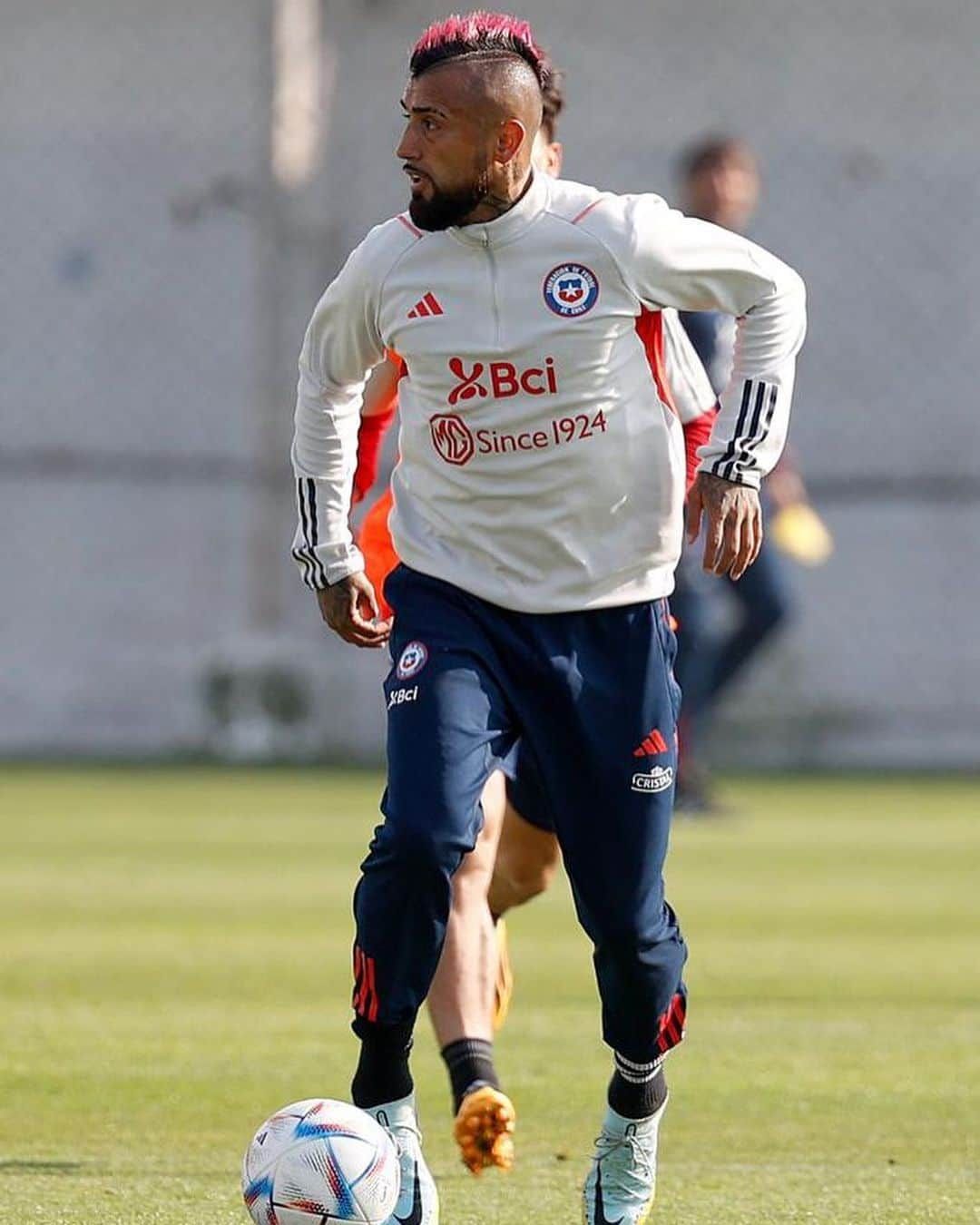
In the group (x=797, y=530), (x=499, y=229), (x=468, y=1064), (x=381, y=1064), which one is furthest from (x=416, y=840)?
(x=797, y=530)

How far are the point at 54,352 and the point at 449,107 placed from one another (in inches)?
514

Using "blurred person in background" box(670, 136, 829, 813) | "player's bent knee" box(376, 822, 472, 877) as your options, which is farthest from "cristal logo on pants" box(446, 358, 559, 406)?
"blurred person in background" box(670, 136, 829, 813)

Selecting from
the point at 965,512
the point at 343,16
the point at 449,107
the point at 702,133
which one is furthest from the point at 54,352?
the point at 449,107

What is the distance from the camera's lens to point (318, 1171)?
4016 mm

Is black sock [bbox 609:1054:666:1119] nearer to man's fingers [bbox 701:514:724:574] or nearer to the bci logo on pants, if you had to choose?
the bci logo on pants

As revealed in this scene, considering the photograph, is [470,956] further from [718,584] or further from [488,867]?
[718,584]

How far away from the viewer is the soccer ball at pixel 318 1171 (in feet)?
13.1

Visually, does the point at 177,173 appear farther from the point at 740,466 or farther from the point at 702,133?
the point at 740,466

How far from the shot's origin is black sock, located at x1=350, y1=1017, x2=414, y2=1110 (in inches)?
169

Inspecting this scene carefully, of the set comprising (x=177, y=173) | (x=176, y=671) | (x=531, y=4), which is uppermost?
(x=531, y=4)

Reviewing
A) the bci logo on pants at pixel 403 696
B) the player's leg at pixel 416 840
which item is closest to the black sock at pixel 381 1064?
the player's leg at pixel 416 840

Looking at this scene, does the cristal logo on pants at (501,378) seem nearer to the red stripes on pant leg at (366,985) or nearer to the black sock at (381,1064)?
the red stripes on pant leg at (366,985)

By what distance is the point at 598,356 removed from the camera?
4.38 m

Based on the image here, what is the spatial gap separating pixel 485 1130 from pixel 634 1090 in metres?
0.27
